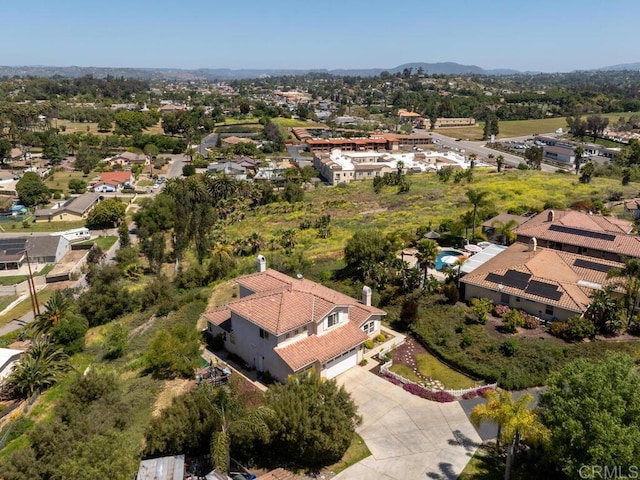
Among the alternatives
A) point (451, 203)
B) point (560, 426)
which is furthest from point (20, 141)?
point (560, 426)

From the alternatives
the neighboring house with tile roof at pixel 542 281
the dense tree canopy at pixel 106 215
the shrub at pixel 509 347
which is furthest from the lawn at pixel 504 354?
the dense tree canopy at pixel 106 215

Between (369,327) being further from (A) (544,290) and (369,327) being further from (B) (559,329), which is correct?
(A) (544,290)

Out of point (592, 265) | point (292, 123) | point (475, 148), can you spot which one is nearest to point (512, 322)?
point (592, 265)

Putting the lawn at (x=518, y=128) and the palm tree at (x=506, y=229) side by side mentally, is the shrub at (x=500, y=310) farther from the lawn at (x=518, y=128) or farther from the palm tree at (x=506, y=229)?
the lawn at (x=518, y=128)

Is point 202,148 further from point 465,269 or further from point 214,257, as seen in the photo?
point 465,269

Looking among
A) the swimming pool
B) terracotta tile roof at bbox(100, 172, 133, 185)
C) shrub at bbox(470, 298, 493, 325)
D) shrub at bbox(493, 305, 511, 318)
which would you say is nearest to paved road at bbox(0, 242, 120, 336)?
the swimming pool

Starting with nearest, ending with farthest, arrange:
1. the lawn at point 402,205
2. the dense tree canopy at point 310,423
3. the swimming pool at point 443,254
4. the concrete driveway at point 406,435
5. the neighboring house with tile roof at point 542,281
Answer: the dense tree canopy at point 310,423
the concrete driveway at point 406,435
the neighboring house with tile roof at point 542,281
the swimming pool at point 443,254
the lawn at point 402,205
